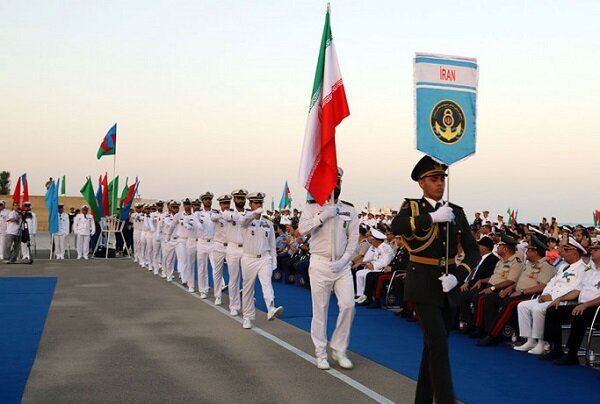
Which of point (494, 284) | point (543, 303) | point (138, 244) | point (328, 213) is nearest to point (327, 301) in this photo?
point (328, 213)

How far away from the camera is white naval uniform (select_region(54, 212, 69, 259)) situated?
28484 mm

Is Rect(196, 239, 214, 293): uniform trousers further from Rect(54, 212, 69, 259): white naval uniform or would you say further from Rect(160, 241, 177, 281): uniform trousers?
Rect(54, 212, 69, 259): white naval uniform

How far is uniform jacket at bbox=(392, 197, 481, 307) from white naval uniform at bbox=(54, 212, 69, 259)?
2469cm

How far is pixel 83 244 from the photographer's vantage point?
95.3 ft

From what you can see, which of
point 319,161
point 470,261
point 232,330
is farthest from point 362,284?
point 470,261

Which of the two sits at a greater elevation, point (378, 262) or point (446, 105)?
point (446, 105)

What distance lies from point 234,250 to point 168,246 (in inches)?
290

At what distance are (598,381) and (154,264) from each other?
52.8 ft

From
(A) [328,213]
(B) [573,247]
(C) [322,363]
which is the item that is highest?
(A) [328,213]

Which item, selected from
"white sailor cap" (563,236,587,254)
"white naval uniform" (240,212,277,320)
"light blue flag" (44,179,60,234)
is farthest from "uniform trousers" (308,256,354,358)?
"light blue flag" (44,179,60,234)

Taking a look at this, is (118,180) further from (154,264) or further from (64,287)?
(64,287)

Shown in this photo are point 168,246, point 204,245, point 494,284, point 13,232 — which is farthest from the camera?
point 13,232

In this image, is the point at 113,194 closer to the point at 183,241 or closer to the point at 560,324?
the point at 183,241

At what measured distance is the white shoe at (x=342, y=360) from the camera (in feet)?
26.2
